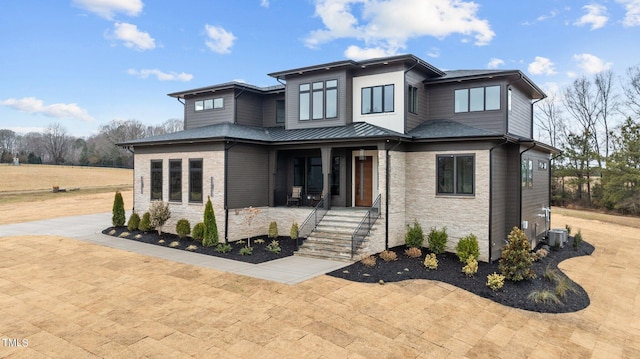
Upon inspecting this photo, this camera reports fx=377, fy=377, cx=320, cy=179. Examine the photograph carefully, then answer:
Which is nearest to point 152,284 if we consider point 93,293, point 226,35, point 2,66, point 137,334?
point 93,293

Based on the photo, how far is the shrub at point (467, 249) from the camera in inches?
532

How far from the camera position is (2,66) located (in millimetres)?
38500

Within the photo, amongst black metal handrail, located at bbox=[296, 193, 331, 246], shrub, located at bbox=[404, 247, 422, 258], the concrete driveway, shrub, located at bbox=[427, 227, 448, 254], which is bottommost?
the concrete driveway

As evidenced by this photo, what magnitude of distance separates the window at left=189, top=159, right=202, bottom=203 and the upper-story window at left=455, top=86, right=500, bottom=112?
1187cm

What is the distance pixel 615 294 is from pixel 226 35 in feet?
96.7

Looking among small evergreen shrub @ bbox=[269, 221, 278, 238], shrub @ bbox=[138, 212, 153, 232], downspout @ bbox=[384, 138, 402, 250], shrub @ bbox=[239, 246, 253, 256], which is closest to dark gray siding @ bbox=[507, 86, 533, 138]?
downspout @ bbox=[384, 138, 402, 250]

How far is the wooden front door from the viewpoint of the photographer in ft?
57.4

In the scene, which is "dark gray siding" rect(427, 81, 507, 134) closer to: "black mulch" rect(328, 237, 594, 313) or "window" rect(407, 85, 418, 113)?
"window" rect(407, 85, 418, 113)

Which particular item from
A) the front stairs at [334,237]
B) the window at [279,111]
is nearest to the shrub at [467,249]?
the front stairs at [334,237]

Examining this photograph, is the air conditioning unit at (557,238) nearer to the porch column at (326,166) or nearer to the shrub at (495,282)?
the shrub at (495,282)

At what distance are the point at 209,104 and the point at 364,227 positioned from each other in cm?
1215

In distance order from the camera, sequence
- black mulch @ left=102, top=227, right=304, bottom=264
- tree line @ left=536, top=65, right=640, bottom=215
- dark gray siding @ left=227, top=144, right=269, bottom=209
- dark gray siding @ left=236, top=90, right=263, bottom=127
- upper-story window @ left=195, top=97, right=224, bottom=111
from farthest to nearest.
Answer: tree line @ left=536, top=65, right=640, bottom=215
upper-story window @ left=195, top=97, right=224, bottom=111
dark gray siding @ left=236, top=90, right=263, bottom=127
dark gray siding @ left=227, top=144, right=269, bottom=209
black mulch @ left=102, top=227, right=304, bottom=264

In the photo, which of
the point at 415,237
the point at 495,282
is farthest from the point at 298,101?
the point at 495,282

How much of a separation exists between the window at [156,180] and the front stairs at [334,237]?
860 cm
